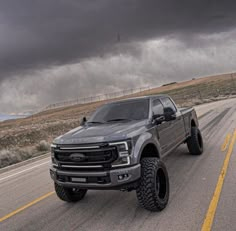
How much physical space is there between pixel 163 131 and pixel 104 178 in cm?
203

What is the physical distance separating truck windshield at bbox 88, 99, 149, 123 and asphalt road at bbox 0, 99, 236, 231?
1.60 meters

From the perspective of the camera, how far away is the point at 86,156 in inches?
168

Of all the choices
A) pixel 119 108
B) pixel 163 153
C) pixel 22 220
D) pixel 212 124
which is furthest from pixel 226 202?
pixel 212 124

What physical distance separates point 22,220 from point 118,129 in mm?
2486

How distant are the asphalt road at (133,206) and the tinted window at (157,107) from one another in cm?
157

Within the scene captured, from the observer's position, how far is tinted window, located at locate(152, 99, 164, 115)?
5.79 m

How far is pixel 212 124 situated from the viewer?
1346 cm

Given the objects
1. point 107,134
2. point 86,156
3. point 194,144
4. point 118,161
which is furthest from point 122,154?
point 194,144

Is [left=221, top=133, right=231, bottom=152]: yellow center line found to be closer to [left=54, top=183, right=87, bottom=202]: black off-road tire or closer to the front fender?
the front fender

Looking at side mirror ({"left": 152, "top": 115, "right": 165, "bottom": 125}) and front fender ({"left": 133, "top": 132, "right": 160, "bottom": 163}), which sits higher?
side mirror ({"left": 152, "top": 115, "right": 165, "bottom": 125})

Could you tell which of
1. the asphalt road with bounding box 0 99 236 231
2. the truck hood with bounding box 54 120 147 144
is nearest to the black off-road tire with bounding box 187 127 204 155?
the asphalt road with bounding box 0 99 236 231

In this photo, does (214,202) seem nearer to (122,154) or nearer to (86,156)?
(122,154)

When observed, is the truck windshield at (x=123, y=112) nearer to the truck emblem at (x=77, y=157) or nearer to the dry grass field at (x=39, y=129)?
the truck emblem at (x=77, y=157)

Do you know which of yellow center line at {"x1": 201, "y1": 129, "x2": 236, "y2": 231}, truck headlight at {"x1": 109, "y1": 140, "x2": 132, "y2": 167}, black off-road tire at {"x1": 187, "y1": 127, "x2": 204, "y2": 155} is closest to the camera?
yellow center line at {"x1": 201, "y1": 129, "x2": 236, "y2": 231}
